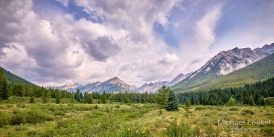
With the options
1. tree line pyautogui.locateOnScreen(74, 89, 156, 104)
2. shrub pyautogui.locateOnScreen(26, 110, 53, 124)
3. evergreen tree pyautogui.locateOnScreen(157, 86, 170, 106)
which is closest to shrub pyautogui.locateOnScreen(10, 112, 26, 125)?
shrub pyautogui.locateOnScreen(26, 110, 53, 124)

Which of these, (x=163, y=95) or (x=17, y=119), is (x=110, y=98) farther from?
(x=17, y=119)

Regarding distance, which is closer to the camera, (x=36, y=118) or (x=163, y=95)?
(x=36, y=118)

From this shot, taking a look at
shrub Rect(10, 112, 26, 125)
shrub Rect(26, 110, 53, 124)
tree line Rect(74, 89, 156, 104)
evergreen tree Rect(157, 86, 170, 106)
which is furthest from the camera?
tree line Rect(74, 89, 156, 104)

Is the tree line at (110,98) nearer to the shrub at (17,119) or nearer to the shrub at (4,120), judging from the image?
the shrub at (17,119)

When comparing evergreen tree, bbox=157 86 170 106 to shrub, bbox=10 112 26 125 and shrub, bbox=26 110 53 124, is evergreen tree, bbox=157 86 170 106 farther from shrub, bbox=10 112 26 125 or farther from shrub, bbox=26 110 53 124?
shrub, bbox=10 112 26 125

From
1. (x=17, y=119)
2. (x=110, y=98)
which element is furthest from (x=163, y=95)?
(x=110, y=98)

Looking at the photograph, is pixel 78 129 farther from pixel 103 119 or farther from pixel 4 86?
pixel 4 86

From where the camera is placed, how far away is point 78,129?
367 inches

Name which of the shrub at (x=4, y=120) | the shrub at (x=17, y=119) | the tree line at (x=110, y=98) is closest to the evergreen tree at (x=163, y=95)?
the tree line at (x=110, y=98)

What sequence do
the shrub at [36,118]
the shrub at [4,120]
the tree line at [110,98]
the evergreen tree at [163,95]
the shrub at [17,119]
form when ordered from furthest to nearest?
the tree line at [110,98] → the evergreen tree at [163,95] → the shrub at [36,118] → the shrub at [17,119] → the shrub at [4,120]

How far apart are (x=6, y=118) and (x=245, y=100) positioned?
294 feet

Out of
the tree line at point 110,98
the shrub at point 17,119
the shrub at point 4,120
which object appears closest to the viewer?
the shrub at point 4,120

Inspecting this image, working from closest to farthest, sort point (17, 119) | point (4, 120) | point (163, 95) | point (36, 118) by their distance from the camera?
point (4, 120) < point (17, 119) < point (36, 118) < point (163, 95)

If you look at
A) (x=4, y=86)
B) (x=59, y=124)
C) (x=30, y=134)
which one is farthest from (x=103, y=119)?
(x=4, y=86)
